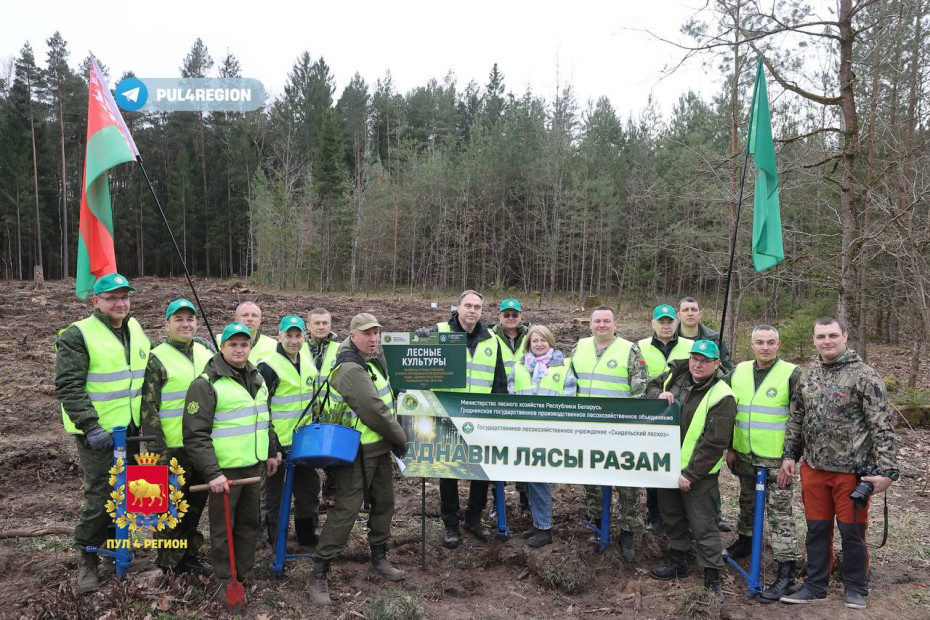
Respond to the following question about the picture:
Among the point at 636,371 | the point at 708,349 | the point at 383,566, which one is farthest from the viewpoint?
the point at 636,371

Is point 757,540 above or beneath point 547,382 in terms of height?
beneath

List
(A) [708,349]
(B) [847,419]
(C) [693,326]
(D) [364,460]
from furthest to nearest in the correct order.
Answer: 1. (C) [693,326]
2. (D) [364,460]
3. (A) [708,349]
4. (B) [847,419]

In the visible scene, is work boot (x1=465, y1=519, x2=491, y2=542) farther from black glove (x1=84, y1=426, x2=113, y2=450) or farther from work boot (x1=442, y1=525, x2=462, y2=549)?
black glove (x1=84, y1=426, x2=113, y2=450)

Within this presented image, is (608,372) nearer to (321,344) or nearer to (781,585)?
(781,585)

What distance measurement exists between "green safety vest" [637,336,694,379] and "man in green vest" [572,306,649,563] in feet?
1.38

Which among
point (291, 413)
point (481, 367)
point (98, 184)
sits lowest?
point (291, 413)

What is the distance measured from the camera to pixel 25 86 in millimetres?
46688

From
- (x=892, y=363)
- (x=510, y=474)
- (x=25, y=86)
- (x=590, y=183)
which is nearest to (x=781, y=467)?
(x=510, y=474)

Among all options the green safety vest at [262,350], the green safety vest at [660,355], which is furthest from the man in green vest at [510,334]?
the green safety vest at [262,350]

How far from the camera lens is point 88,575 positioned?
15.6 feet

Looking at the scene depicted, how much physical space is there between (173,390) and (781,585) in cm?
559

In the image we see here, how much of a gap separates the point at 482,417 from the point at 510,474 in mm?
616

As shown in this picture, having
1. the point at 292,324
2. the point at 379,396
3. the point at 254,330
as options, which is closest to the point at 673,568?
the point at 379,396

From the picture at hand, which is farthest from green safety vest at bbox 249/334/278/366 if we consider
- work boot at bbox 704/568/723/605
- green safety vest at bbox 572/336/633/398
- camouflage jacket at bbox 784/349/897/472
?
camouflage jacket at bbox 784/349/897/472
